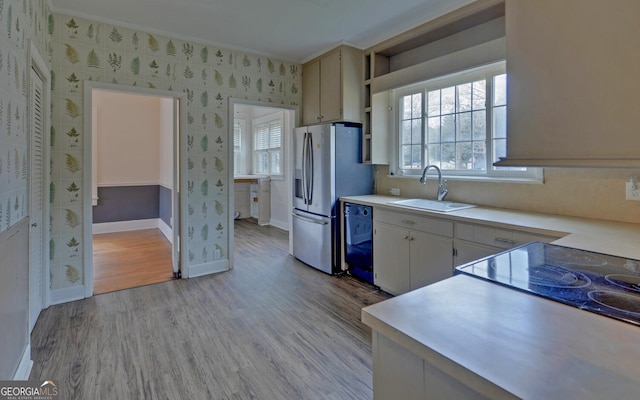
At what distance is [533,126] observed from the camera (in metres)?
0.83

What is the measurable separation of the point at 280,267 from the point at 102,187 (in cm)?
404

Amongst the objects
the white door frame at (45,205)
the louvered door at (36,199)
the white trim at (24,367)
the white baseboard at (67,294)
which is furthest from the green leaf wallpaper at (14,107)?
the white baseboard at (67,294)

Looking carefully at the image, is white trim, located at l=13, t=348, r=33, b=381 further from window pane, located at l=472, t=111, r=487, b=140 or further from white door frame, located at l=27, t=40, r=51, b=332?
window pane, located at l=472, t=111, r=487, b=140

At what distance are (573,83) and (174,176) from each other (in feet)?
12.0

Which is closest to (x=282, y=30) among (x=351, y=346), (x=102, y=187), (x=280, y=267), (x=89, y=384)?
(x=280, y=267)

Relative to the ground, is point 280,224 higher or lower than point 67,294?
higher

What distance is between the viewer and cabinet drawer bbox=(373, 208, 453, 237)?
261cm

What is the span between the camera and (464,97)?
3.15 m

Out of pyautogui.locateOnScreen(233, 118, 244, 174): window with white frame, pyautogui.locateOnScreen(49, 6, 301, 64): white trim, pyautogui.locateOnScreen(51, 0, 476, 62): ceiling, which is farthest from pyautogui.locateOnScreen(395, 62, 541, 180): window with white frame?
pyautogui.locateOnScreen(233, 118, 244, 174): window with white frame

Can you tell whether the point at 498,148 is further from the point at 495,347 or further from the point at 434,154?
the point at 495,347

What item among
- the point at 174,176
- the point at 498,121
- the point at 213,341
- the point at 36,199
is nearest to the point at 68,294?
the point at 36,199

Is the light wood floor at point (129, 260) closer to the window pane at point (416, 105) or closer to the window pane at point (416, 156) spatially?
the window pane at point (416, 156)

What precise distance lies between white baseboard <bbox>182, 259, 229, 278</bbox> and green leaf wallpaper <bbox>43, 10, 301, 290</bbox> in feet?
0.16

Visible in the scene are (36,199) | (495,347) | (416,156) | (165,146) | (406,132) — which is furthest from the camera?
(165,146)
